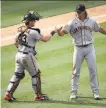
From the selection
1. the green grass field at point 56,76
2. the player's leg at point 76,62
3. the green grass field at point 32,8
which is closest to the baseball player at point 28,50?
the green grass field at point 56,76

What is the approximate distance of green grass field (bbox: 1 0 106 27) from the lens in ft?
54.0

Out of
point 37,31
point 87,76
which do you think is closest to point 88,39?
point 37,31

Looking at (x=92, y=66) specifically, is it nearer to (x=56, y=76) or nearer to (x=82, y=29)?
(x=82, y=29)

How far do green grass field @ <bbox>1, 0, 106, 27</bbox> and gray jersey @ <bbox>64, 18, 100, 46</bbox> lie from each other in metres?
7.70

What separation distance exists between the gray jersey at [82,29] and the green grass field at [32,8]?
7696 mm

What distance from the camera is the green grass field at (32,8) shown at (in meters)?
16.5

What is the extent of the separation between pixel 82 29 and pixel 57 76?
86.4 inches

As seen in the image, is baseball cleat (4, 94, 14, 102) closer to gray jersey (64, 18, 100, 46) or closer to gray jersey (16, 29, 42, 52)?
gray jersey (16, 29, 42, 52)

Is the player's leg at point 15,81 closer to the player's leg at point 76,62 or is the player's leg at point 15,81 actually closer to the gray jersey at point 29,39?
the gray jersey at point 29,39

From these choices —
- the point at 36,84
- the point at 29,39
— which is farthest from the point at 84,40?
the point at 36,84

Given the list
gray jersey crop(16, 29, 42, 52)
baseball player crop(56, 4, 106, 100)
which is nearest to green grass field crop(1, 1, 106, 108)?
baseball player crop(56, 4, 106, 100)

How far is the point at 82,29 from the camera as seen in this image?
26.8 ft

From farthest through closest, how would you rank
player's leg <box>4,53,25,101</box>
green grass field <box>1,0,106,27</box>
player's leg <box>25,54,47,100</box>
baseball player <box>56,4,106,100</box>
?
green grass field <box>1,0,106,27</box> → player's leg <box>4,53,25,101</box> → player's leg <box>25,54,47,100</box> → baseball player <box>56,4,106,100</box>

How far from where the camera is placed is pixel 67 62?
10.9m
